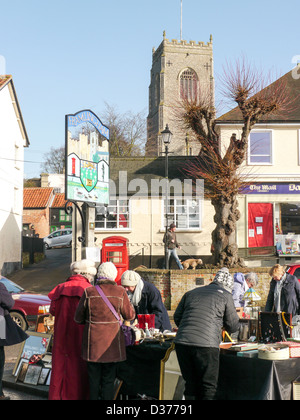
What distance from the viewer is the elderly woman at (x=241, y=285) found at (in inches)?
381

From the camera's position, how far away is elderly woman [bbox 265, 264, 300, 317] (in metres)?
8.73

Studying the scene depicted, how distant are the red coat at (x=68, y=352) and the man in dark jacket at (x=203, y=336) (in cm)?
140

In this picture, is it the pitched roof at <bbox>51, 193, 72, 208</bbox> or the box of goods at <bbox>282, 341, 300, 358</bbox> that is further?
the pitched roof at <bbox>51, 193, 72, 208</bbox>

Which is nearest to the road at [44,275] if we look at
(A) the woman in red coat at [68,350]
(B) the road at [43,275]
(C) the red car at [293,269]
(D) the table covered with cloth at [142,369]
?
(B) the road at [43,275]

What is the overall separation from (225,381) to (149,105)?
77.1 metres

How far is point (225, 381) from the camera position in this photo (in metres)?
6.04

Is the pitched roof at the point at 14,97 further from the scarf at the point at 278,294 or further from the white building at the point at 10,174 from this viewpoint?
the scarf at the point at 278,294

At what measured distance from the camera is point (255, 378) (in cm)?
576

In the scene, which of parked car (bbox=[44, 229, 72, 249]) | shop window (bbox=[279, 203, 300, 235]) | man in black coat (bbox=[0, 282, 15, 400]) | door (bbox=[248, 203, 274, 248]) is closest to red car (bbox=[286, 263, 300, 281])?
man in black coat (bbox=[0, 282, 15, 400])

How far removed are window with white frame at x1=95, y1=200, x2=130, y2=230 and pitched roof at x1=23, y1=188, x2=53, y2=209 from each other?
25.7 m

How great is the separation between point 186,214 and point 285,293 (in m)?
16.4

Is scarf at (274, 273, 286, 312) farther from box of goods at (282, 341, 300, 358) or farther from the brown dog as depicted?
the brown dog

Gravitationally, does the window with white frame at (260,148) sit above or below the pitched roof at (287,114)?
below
